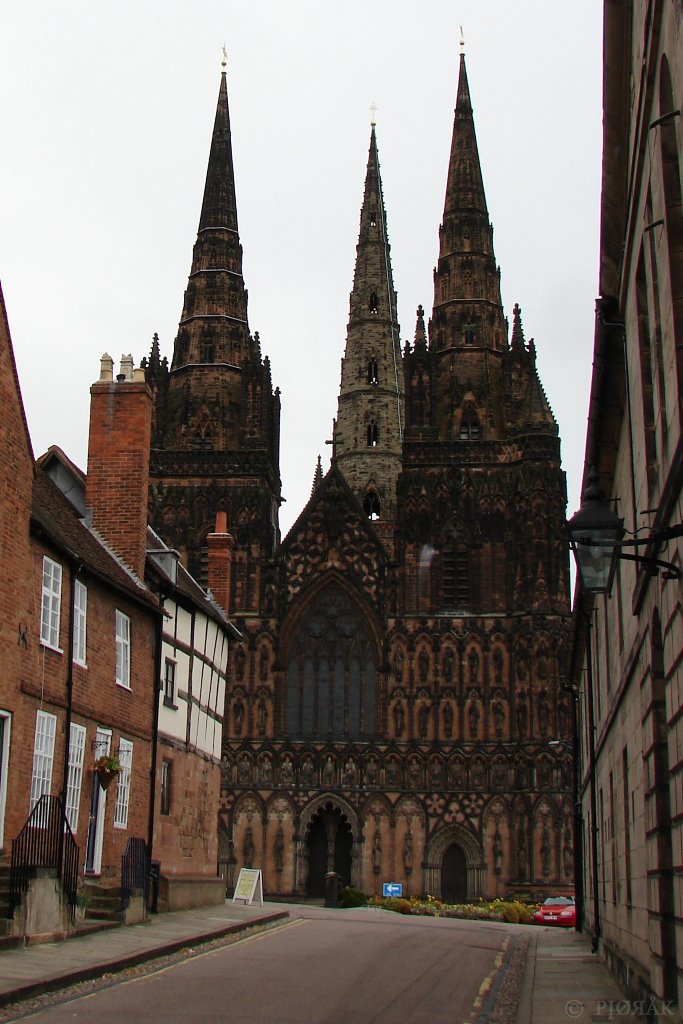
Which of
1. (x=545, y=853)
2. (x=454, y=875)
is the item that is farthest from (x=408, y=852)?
(x=545, y=853)

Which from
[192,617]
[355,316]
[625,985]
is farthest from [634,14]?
[355,316]

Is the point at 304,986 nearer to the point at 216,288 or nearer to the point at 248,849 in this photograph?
the point at 248,849

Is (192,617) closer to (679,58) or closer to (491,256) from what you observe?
(679,58)

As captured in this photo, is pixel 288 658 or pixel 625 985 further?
pixel 288 658

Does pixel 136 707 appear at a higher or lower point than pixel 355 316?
lower

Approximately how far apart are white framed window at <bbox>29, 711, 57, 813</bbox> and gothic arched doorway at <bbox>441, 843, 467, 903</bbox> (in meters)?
33.7

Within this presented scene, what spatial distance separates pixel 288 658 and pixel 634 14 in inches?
1663

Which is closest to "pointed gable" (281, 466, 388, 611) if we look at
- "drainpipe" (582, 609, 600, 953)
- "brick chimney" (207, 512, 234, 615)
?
"brick chimney" (207, 512, 234, 615)

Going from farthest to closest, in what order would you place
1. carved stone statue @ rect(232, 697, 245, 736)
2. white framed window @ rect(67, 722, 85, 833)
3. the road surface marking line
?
carved stone statue @ rect(232, 697, 245, 736)
white framed window @ rect(67, 722, 85, 833)
the road surface marking line

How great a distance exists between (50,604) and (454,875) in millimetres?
34683

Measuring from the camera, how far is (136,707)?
69.7 ft

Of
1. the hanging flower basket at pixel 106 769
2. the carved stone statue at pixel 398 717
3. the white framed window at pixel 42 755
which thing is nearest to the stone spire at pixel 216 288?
the carved stone statue at pixel 398 717

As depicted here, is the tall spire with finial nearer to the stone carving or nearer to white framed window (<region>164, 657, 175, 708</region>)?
the stone carving

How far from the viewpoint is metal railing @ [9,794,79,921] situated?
15.3 metres
